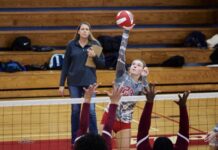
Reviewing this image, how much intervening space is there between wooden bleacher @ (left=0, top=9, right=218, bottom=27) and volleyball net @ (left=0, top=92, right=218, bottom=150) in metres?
3.31

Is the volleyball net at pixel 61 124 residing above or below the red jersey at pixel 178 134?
below

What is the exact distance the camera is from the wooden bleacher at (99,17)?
533 inches

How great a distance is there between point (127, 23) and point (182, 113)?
265 centimetres

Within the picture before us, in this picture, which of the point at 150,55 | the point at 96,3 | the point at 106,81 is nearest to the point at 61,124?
the point at 106,81

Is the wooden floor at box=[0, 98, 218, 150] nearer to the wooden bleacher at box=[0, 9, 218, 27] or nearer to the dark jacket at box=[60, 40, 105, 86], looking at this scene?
the dark jacket at box=[60, 40, 105, 86]

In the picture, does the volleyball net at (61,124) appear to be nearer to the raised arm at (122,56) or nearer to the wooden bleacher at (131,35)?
the raised arm at (122,56)

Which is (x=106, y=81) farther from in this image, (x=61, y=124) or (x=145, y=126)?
(x=145, y=126)

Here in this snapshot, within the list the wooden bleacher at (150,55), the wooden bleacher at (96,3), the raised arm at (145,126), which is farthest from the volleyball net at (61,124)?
the wooden bleacher at (96,3)

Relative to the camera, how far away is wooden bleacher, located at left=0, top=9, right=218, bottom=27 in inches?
533

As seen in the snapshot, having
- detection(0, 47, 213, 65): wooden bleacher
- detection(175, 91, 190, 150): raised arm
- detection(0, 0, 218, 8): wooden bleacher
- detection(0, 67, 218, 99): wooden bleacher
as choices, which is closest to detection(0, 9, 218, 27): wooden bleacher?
detection(0, 0, 218, 8): wooden bleacher

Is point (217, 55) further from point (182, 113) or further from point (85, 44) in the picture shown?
point (182, 113)

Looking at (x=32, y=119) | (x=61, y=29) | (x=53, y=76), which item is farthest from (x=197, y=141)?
(x=61, y=29)

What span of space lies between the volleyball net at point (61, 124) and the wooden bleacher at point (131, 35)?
8.53 feet

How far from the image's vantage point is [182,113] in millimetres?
4254
